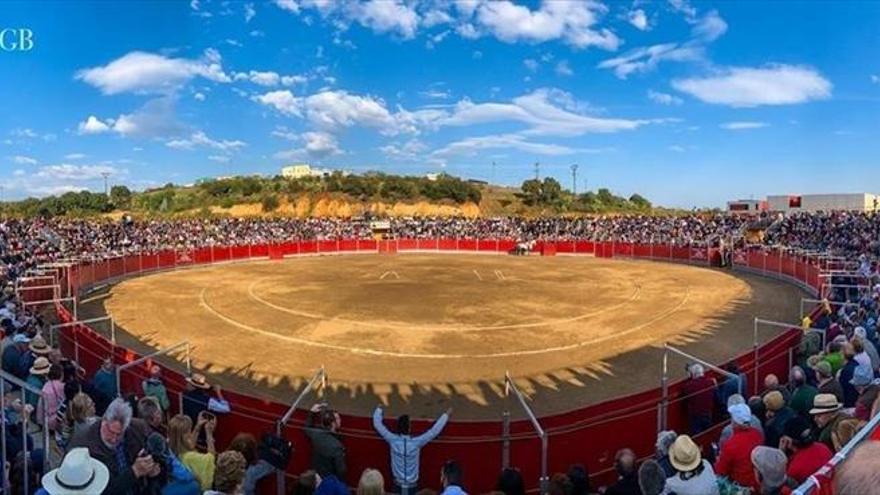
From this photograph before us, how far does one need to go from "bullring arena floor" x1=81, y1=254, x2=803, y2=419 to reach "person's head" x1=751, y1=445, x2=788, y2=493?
7.41 m

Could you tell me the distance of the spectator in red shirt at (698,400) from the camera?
31.7ft

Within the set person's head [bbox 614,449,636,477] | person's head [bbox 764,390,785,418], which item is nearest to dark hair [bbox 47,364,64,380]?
person's head [bbox 614,449,636,477]

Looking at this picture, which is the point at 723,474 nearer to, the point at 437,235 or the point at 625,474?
the point at 625,474

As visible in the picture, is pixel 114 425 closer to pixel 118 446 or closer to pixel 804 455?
pixel 118 446

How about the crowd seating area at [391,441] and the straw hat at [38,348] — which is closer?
the crowd seating area at [391,441]

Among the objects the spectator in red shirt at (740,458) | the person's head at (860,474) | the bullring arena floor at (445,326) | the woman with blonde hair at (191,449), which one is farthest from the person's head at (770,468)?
the bullring arena floor at (445,326)

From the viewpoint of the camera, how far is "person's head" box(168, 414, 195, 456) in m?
6.80

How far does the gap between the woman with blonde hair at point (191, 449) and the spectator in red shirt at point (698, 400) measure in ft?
23.0

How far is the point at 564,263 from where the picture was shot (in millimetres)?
44312

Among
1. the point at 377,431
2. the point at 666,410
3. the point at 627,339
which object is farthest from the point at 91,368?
the point at 627,339

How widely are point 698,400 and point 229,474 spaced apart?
750cm

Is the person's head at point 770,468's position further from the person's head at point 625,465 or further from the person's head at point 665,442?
the person's head at point 665,442

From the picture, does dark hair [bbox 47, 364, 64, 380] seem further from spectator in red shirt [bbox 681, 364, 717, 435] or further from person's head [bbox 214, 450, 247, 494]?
spectator in red shirt [bbox 681, 364, 717, 435]

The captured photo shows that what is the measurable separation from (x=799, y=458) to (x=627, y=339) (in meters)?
14.4
